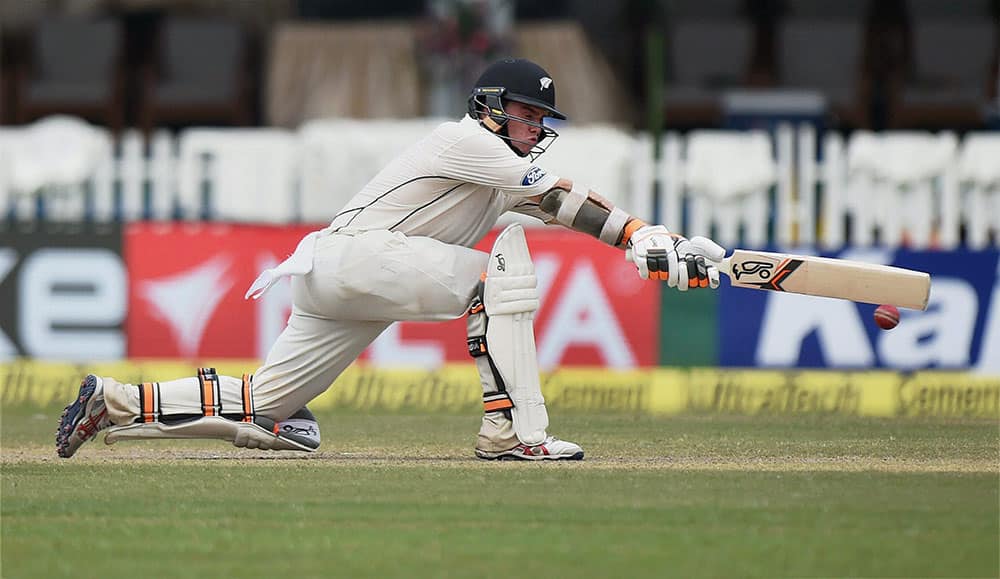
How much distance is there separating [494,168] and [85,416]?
1.55 meters

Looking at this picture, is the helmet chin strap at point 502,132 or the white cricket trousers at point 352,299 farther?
the helmet chin strap at point 502,132

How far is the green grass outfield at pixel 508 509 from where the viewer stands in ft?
13.6

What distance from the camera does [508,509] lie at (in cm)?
484

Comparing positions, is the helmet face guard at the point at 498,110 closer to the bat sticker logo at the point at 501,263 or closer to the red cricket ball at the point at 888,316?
the bat sticker logo at the point at 501,263

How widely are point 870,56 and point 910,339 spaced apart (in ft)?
15.7

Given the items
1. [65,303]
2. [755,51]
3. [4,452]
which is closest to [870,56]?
[755,51]

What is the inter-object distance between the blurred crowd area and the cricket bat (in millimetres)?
6005

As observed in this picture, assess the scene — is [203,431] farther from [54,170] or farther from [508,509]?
[54,170]

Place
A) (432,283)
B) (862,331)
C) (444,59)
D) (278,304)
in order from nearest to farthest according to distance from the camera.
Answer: (432,283), (862,331), (278,304), (444,59)

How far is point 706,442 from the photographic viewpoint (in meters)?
6.54

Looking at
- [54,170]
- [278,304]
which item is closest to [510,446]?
[278,304]

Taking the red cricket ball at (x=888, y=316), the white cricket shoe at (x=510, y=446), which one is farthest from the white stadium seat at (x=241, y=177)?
the red cricket ball at (x=888, y=316)

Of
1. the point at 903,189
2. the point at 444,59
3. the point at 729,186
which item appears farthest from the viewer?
the point at 444,59

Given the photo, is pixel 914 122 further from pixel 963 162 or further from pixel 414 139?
pixel 414 139
